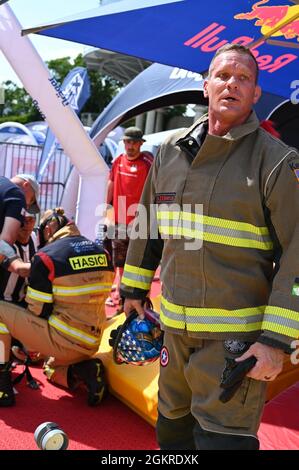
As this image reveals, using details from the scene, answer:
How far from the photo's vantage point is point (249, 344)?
189cm

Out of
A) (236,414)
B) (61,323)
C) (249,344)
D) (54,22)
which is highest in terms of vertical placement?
(54,22)

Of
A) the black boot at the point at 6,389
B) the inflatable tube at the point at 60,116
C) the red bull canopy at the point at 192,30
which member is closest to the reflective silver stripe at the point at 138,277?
the black boot at the point at 6,389

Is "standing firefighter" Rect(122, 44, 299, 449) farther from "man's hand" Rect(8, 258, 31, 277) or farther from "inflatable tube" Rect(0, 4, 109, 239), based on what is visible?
"inflatable tube" Rect(0, 4, 109, 239)

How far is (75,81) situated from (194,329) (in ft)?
34.4

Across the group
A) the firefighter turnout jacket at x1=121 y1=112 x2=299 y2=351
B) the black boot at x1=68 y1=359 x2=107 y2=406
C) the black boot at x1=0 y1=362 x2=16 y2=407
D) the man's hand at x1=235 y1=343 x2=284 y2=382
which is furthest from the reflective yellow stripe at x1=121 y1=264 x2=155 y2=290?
the black boot at x1=0 y1=362 x2=16 y2=407

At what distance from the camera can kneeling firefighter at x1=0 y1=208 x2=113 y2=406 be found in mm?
3521

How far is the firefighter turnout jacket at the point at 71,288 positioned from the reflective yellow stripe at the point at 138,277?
1.23 meters

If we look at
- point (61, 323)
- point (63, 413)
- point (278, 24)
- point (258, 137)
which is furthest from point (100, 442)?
point (278, 24)

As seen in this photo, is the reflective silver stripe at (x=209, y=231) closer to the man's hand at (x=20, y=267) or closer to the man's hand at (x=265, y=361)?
the man's hand at (x=265, y=361)

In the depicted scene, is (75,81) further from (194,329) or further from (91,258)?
(194,329)

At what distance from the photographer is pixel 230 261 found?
1.92m

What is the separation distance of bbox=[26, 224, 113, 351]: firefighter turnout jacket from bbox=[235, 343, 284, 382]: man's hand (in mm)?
1955

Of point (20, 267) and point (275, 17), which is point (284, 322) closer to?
point (20, 267)

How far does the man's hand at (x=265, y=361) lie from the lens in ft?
5.72
